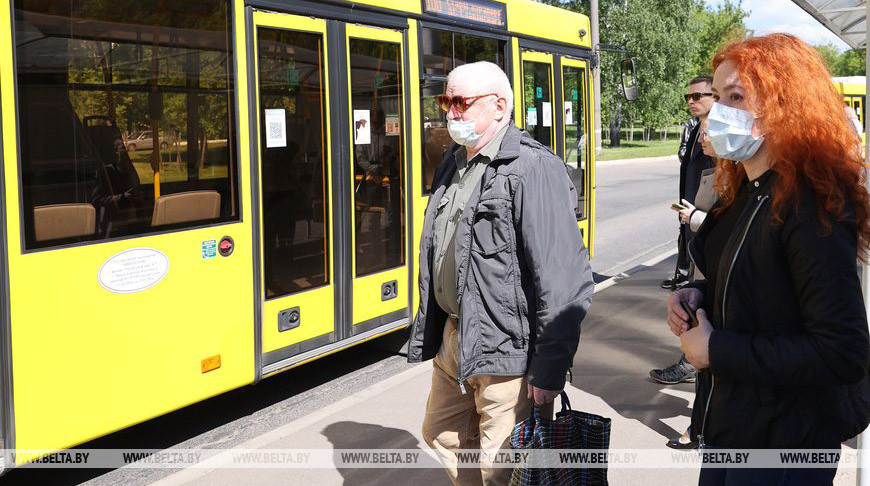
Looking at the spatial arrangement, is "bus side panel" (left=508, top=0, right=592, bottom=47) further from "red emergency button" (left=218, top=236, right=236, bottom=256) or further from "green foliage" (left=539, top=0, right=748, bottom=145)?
"green foliage" (left=539, top=0, right=748, bottom=145)

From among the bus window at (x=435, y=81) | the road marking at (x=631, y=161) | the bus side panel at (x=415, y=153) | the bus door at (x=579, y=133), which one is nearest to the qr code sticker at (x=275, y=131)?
the bus side panel at (x=415, y=153)

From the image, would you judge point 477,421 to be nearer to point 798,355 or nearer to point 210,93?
point 798,355

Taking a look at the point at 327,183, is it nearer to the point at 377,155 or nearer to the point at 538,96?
the point at 377,155

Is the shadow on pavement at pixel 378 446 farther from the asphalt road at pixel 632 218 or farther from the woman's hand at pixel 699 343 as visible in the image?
the asphalt road at pixel 632 218

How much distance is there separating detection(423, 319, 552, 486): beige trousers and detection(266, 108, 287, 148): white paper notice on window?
8.04 ft

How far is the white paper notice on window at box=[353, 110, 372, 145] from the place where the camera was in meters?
6.36

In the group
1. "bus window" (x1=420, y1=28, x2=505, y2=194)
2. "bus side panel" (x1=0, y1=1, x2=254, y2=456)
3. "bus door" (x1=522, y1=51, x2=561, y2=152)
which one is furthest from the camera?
"bus door" (x1=522, y1=51, x2=561, y2=152)

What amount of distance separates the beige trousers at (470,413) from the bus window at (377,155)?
9.48 feet

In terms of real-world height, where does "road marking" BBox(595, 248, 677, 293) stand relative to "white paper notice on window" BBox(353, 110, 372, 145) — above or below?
below

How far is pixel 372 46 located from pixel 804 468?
15.8ft

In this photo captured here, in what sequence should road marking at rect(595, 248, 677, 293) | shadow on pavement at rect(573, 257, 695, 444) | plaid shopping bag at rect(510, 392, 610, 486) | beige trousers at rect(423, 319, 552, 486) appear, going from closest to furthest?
plaid shopping bag at rect(510, 392, 610, 486) < beige trousers at rect(423, 319, 552, 486) < shadow on pavement at rect(573, 257, 695, 444) < road marking at rect(595, 248, 677, 293)

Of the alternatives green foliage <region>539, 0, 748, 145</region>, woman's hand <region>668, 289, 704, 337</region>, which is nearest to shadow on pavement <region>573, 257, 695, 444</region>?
woman's hand <region>668, 289, 704, 337</region>

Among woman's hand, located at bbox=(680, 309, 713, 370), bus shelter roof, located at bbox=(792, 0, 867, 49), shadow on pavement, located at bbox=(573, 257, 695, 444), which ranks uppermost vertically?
bus shelter roof, located at bbox=(792, 0, 867, 49)

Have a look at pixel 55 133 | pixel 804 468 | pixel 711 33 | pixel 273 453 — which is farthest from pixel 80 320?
pixel 711 33
